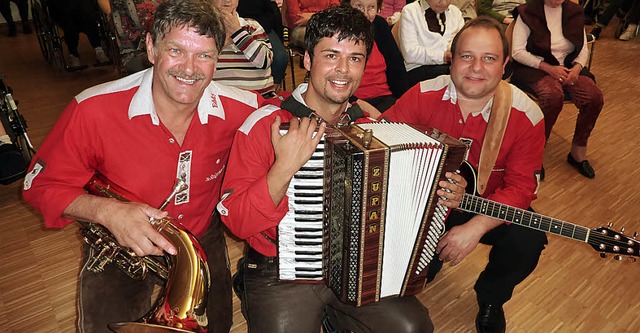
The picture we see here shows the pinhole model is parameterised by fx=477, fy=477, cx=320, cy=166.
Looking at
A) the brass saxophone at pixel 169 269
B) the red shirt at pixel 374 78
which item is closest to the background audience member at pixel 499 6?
the red shirt at pixel 374 78

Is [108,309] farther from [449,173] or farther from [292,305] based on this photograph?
[449,173]

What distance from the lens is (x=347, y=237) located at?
1.59 meters

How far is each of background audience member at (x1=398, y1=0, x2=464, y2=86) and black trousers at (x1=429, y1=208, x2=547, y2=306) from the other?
5.48 ft

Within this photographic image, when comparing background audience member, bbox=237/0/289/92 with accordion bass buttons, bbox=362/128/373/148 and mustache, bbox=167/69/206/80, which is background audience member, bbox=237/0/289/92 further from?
accordion bass buttons, bbox=362/128/373/148

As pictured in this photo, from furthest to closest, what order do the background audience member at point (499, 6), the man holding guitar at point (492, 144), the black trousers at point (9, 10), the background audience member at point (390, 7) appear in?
1. the black trousers at point (9, 10)
2. the background audience member at point (499, 6)
3. the background audience member at point (390, 7)
4. the man holding guitar at point (492, 144)

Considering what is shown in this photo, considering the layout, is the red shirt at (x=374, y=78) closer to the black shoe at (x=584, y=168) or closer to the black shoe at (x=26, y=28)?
the black shoe at (x=584, y=168)

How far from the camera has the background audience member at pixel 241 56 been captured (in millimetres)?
2934

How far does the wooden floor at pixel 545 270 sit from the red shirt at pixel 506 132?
2.16ft

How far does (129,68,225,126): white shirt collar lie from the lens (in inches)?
70.7

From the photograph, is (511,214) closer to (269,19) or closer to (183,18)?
(183,18)

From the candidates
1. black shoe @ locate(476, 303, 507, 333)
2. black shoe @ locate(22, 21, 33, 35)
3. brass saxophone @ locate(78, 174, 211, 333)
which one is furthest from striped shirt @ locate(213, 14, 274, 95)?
black shoe @ locate(22, 21, 33, 35)

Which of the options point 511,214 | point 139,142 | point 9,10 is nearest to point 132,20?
point 139,142

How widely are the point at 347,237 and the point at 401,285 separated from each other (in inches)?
13.3

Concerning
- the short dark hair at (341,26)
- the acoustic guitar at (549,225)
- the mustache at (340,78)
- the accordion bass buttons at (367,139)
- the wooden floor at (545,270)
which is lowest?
the wooden floor at (545,270)
